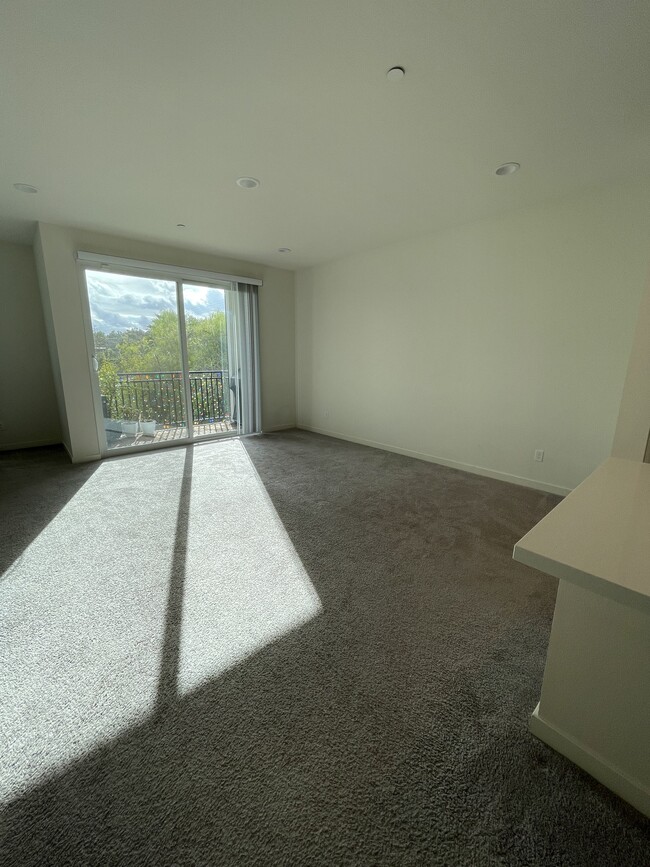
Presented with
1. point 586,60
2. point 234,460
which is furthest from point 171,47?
point 234,460

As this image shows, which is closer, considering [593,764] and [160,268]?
[593,764]

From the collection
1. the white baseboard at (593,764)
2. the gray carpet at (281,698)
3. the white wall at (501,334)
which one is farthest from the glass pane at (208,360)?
the white baseboard at (593,764)

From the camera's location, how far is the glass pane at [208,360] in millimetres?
4438

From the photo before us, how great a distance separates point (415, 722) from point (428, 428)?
10.2 ft

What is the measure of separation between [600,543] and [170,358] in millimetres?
4541

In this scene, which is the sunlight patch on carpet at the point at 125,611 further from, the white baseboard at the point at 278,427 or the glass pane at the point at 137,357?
the white baseboard at the point at 278,427

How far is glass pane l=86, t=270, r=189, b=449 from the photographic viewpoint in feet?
12.7

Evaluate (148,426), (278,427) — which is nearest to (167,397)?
(148,426)

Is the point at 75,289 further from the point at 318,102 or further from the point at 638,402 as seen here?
the point at 638,402

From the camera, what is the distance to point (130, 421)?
14.1 ft

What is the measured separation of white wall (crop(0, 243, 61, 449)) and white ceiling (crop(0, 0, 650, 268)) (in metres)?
1.37

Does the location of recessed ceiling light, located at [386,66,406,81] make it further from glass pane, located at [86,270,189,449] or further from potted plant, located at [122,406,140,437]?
potted plant, located at [122,406,140,437]

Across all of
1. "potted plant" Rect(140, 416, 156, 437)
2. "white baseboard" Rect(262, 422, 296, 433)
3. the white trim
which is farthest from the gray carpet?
"white baseboard" Rect(262, 422, 296, 433)

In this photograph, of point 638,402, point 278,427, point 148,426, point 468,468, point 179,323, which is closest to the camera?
point 638,402
